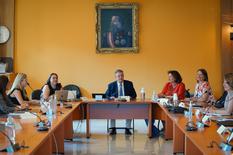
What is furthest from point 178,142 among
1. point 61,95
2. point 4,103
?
point 4,103

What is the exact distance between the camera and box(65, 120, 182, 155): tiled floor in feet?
17.9

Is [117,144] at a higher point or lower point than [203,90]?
lower

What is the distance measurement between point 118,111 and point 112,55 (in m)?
2.27

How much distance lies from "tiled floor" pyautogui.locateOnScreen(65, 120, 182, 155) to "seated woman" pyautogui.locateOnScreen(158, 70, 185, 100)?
820 mm

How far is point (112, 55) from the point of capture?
8.52 metres

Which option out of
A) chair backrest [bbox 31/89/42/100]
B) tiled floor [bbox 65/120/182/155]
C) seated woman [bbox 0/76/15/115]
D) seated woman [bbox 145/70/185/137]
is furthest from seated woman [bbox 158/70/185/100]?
seated woman [bbox 0/76/15/115]

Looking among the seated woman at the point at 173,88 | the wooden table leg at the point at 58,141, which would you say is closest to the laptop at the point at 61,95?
the wooden table leg at the point at 58,141

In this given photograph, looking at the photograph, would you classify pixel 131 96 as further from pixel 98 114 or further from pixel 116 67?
pixel 116 67

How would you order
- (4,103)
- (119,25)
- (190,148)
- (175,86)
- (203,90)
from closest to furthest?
(190,148) < (4,103) < (203,90) < (175,86) < (119,25)

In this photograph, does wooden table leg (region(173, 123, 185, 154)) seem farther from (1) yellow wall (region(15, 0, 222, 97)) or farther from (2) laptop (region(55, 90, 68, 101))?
(1) yellow wall (region(15, 0, 222, 97))

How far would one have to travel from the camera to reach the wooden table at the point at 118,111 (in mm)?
6508

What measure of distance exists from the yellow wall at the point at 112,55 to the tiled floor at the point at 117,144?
5.88 ft

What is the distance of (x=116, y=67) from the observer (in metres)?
8.55

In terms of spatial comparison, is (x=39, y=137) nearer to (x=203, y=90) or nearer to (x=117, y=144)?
(x=117, y=144)
